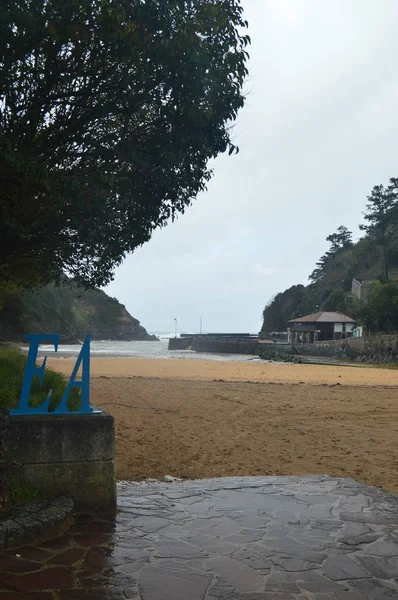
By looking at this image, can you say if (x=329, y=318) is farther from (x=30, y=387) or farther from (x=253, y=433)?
(x=30, y=387)

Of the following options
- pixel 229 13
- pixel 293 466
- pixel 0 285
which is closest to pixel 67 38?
pixel 229 13

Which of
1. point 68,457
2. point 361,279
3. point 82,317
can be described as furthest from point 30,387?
point 82,317

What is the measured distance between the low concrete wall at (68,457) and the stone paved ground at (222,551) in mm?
310

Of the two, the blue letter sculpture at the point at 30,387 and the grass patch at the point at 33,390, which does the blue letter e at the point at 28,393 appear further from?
the grass patch at the point at 33,390

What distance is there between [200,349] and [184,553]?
6936 centimetres

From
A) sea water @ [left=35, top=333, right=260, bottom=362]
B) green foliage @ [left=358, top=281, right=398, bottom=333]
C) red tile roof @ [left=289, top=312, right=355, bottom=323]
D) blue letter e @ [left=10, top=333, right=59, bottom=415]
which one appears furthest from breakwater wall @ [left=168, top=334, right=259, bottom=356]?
blue letter e @ [left=10, top=333, right=59, bottom=415]

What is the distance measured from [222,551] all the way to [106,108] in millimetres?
4739

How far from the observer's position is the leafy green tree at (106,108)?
5148 millimetres

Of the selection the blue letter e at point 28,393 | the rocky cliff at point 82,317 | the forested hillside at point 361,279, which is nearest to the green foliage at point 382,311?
the forested hillside at point 361,279

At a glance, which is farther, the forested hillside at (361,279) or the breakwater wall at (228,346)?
the breakwater wall at (228,346)

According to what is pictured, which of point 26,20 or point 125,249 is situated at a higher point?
point 26,20

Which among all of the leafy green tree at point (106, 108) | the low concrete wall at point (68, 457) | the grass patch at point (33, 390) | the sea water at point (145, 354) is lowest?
the sea water at point (145, 354)

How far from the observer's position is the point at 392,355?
141ft

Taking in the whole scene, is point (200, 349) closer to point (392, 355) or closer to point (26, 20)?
point (392, 355)
